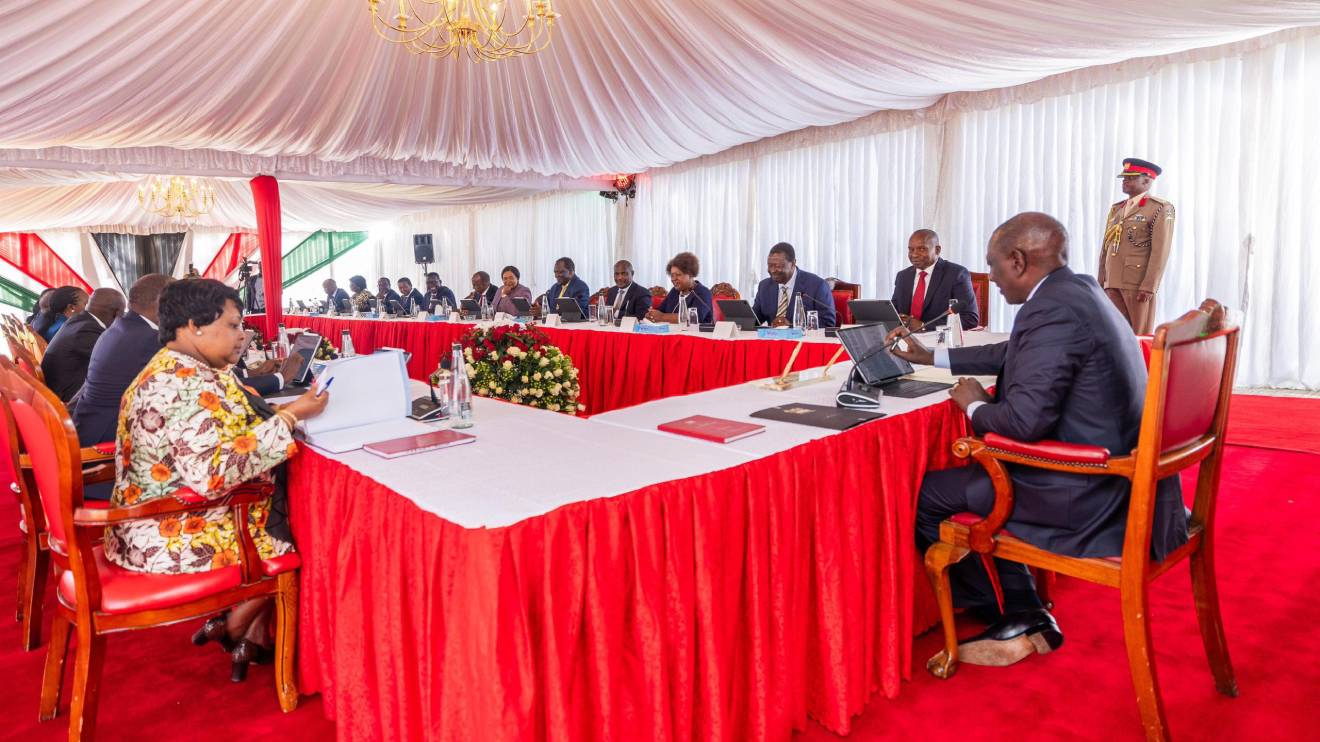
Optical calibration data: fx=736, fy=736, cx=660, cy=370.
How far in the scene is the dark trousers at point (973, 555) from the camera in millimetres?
1919

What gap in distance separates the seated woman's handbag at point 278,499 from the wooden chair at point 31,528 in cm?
63

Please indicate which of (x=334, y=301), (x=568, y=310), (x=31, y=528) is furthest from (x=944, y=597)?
(x=334, y=301)

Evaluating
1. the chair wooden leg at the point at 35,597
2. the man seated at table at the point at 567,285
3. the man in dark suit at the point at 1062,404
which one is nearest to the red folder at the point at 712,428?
the man in dark suit at the point at 1062,404

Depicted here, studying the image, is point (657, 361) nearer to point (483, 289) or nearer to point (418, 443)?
point (418, 443)

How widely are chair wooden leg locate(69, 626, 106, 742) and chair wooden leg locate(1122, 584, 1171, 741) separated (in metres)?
2.26

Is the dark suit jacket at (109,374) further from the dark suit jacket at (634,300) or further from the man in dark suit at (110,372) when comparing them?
the dark suit jacket at (634,300)

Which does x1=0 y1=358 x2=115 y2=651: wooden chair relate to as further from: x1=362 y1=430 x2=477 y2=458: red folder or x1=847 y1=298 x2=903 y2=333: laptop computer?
x1=847 y1=298 x2=903 y2=333: laptop computer

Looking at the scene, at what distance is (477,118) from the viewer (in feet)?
26.7

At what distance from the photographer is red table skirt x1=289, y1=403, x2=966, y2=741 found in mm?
1190

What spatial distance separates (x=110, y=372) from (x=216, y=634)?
0.99m

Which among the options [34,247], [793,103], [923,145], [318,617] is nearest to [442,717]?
[318,617]

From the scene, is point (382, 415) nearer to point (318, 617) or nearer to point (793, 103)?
point (318, 617)

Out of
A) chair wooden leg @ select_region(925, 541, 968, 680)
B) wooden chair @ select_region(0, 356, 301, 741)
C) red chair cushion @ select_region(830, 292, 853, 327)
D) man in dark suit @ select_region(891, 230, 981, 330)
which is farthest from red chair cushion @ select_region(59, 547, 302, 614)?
red chair cushion @ select_region(830, 292, 853, 327)

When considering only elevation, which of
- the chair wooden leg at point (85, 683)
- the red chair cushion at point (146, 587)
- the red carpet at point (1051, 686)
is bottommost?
the red carpet at point (1051, 686)
